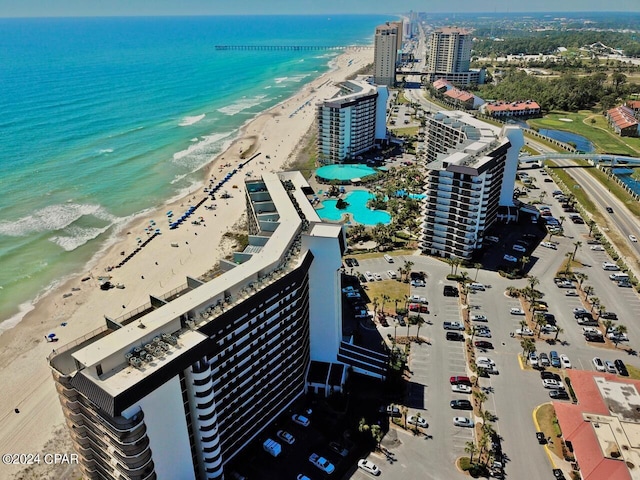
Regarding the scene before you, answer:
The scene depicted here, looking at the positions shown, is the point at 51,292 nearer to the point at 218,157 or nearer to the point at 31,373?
the point at 31,373

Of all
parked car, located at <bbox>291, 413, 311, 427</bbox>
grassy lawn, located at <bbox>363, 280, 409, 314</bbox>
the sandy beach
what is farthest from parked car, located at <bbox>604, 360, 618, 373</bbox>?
the sandy beach

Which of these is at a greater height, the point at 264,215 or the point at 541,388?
Answer: the point at 264,215

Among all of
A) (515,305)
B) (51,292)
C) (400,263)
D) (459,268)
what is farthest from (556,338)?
(51,292)

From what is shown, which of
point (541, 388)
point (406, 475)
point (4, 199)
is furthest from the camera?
point (4, 199)

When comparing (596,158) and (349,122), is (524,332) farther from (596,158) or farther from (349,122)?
(596,158)

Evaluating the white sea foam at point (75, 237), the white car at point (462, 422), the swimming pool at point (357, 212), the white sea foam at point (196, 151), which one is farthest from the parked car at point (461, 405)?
the white sea foam at point (196, 151)

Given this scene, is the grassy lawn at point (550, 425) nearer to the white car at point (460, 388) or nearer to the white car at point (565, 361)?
the white car at point (460, 388)

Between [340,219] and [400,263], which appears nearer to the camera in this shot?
[400,263]

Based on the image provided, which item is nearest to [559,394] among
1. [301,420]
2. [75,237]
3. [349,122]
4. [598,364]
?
[598,364]
